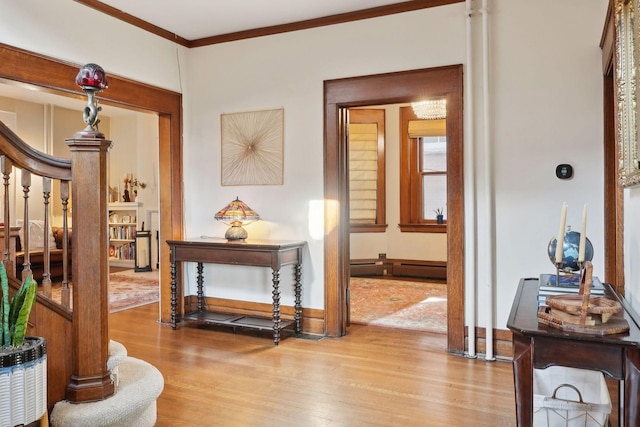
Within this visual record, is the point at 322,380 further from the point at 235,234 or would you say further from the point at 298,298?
the point at 235,234

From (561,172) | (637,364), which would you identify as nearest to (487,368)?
(561,172)

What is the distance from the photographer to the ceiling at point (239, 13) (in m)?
3.95

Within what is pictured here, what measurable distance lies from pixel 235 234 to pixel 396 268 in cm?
393

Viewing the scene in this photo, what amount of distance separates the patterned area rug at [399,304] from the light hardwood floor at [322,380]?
0.35m

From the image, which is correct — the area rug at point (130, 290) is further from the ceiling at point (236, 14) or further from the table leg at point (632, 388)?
the table leg at point (632, 388)

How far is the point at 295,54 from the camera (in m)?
4.39

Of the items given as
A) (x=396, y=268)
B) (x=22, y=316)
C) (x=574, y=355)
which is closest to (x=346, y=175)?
(x=22, y=316)

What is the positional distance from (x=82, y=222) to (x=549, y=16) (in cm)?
328

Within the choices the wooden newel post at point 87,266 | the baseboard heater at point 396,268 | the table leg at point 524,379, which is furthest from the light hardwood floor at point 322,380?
the baseboard heater at point 396,268

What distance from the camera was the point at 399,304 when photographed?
18.3 feet

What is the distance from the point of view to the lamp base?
4375 mm

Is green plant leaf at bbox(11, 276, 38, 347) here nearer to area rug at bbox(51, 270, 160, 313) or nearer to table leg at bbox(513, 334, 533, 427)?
table leg at bbox(513, 334, 533, 427)

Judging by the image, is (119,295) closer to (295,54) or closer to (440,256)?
(295,54)

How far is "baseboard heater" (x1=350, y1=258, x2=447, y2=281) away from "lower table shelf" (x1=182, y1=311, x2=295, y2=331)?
10.9 ft
